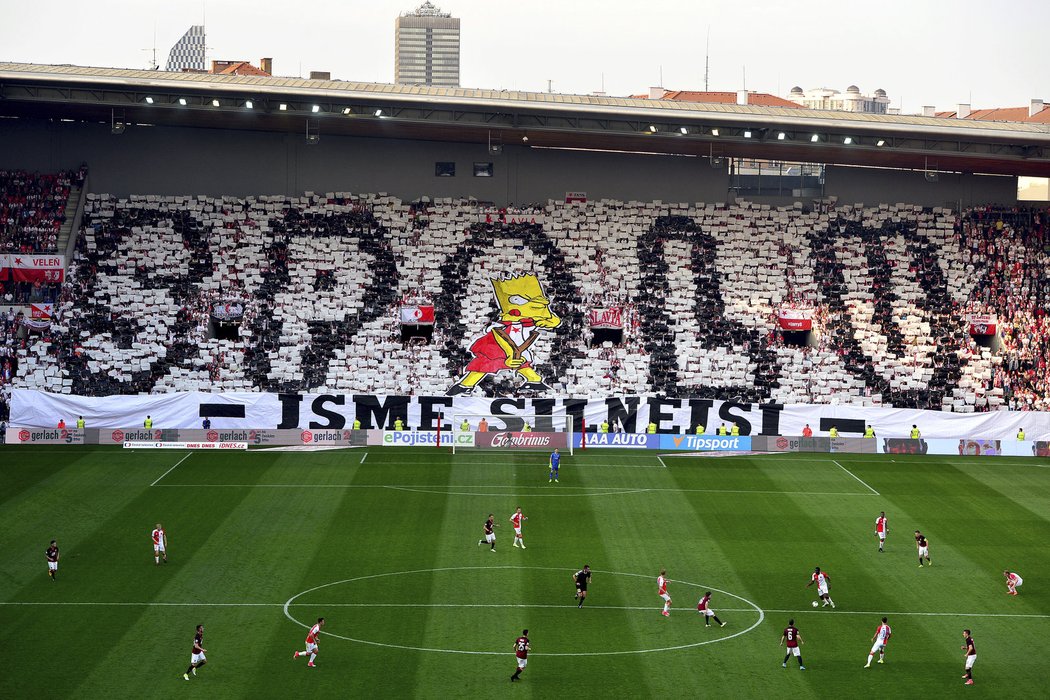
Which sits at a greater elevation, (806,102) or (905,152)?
(806,102)

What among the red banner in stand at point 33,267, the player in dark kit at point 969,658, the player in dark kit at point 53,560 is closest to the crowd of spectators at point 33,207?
the red banner in stand at point 33,267

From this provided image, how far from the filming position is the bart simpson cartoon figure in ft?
190

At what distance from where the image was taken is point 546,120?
2413 inches

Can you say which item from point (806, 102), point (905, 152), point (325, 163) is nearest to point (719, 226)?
point (905, 152)

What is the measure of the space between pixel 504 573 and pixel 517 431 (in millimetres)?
17219

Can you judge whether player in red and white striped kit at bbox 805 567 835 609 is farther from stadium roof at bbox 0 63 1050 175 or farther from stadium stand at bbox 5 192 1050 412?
stadium roof at bbox 0 63 1050 175

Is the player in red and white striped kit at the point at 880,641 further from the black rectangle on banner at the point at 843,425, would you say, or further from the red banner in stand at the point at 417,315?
the red banner in stand at the point at 417,315

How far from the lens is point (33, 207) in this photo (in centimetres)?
6222

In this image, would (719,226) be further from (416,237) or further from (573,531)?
(573,531)

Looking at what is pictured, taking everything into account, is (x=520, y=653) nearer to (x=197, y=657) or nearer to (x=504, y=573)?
(x=197, y=657)

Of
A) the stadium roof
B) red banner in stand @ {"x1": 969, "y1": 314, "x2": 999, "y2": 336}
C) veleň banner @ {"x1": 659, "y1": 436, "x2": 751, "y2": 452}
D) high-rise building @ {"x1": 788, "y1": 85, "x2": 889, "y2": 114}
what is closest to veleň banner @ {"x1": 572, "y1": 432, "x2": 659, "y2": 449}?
veleň banner @ {"x1": 659, "y1": 436, "x2": 751, "y2": 452}

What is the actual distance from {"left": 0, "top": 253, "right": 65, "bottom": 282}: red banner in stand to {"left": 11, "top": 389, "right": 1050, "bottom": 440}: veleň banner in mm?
7900

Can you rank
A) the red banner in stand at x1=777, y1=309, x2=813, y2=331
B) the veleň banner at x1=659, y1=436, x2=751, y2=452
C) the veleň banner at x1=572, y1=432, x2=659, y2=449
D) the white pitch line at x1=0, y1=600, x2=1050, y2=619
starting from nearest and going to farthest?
the white pitch line at x1=0, y1=600, x2=1050, y2=619
the veleň banner at x1=659, y1=436, x2=751, y2=452
the veleň banner at x1=572, y1=432, x2=659, y2=449
the red banner in stand at x1=777, y1=309, x2=813, y2=331

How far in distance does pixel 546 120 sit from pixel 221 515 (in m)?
26.3
